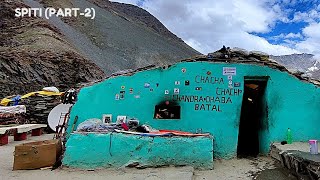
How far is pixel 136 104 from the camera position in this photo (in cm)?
868

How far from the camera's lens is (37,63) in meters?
27.5

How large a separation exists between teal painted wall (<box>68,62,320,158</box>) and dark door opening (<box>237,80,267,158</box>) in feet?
1.35

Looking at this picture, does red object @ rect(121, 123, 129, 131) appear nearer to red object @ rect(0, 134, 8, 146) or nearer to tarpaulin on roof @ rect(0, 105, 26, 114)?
red object @ rect(0, 134, 8, 146)

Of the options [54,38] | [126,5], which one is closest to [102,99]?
[54,38]

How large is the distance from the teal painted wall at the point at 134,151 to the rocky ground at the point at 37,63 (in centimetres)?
1846

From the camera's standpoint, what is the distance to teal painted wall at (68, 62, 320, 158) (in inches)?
333

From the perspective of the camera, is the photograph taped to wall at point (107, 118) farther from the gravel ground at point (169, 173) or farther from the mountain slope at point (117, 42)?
the mountain slope at point (117, 42)

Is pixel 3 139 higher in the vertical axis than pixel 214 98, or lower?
lower

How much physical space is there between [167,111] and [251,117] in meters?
2.61

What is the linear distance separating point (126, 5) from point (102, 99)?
6900 centimetres

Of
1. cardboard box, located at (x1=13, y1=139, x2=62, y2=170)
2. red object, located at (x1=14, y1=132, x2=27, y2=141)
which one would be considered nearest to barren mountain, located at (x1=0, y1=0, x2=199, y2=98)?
red object, located at (x1=14, y1=132, x2=27, y2=141)

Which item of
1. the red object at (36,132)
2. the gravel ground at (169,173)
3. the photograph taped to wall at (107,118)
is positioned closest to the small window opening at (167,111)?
the photograph taped to wall at (107,118)

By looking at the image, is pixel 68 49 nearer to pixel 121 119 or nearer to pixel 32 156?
pixel 121 119

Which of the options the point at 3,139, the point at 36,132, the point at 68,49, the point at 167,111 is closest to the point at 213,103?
the point at 167,111
